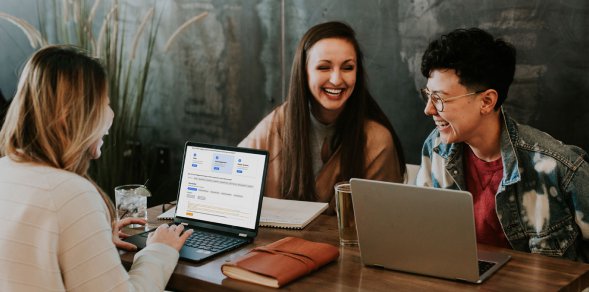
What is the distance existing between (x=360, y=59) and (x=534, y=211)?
96cm

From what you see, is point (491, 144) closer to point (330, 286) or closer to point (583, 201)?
point (583, 201)

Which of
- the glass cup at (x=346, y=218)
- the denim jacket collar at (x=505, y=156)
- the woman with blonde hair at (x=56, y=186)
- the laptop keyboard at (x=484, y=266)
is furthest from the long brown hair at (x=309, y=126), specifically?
the woman with blonde hair at (x=56, y=186)

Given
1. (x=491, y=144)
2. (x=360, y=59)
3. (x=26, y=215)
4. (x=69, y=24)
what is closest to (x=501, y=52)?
(x=491, y=144)

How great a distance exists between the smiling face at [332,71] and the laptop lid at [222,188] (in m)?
0.75

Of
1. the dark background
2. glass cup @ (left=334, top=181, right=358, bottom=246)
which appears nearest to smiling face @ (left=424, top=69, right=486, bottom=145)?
glass cup @ (left=334, top=181, right=358, bottom=246)

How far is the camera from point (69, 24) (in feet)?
14.1

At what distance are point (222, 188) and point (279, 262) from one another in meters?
0.42

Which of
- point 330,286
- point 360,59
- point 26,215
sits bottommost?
point 330,286

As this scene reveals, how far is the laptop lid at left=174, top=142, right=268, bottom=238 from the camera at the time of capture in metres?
2.10

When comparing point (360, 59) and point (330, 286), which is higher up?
point (360, 59)

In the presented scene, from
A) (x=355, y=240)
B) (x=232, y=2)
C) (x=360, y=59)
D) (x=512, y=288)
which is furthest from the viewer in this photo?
(x=232, y=2)

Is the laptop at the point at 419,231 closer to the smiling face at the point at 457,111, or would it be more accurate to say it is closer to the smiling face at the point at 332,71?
the smiling face at the point at 457,111

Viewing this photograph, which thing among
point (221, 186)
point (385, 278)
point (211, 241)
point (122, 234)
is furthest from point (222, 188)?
point (385, 278)

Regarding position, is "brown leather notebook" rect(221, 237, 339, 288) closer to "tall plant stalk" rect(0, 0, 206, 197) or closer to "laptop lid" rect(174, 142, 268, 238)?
"laptop lid" rect(174, 142, 268, 238)
